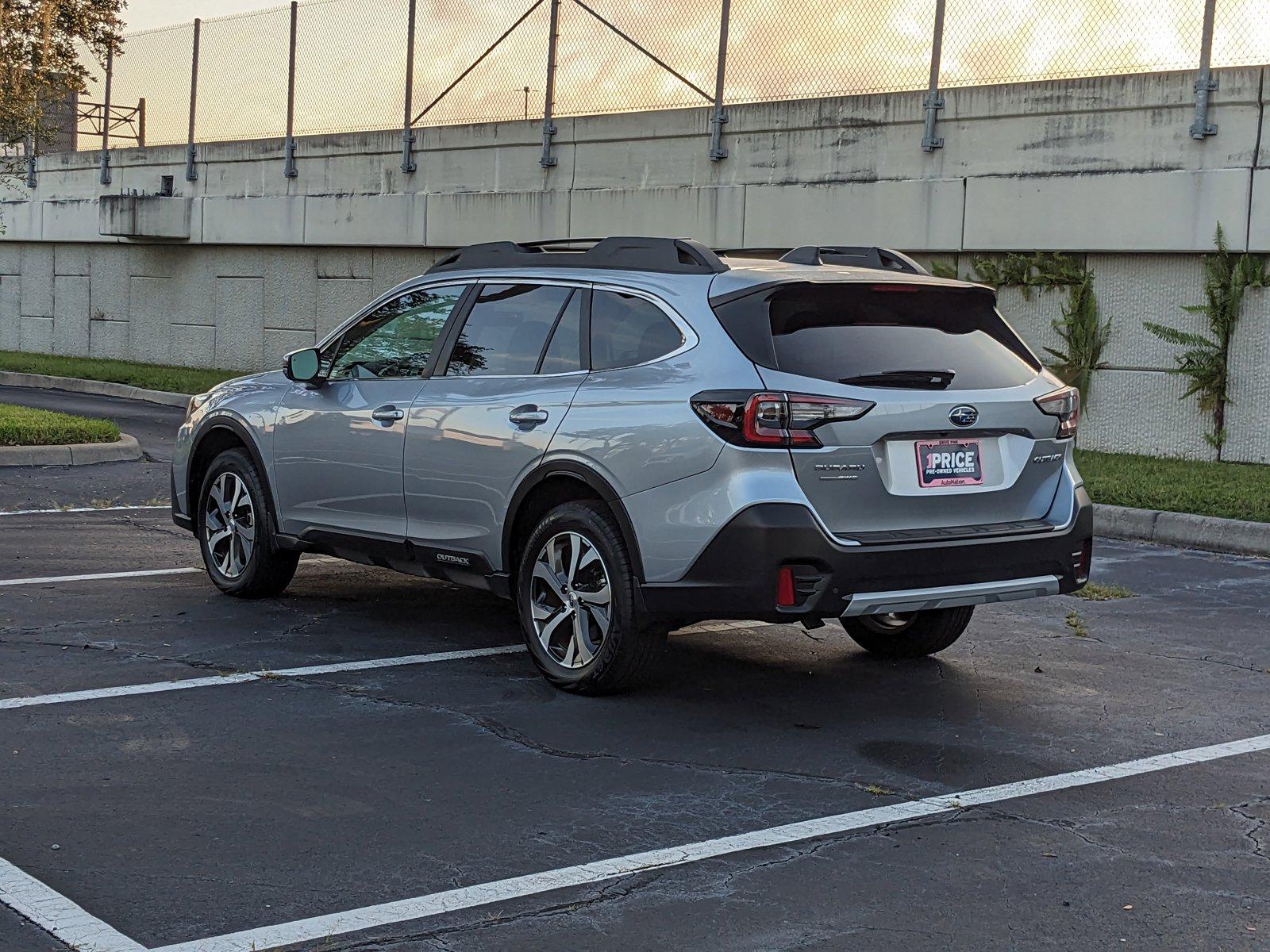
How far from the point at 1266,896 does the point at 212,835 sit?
2.84 metres

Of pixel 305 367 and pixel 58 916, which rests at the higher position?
pixel 305 367

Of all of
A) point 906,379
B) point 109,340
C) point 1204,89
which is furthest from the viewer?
point 109,340

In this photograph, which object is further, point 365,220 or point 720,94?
point 365,220

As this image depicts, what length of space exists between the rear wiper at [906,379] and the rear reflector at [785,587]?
711mm

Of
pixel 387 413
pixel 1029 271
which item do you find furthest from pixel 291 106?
pixel 387 413

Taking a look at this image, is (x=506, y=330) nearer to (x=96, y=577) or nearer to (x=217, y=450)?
(x=217, y=450)

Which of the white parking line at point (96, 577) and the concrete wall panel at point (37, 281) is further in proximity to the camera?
the concrete wall panel at point (37, 281)

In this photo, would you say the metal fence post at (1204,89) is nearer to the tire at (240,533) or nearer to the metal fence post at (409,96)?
the tire at (240,533)

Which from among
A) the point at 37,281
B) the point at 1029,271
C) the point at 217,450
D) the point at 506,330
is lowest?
the point at 217,450

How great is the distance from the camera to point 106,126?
29.7 m

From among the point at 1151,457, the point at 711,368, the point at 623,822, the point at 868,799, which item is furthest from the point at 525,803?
the point at 1151,457

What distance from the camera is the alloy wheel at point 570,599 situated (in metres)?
6.33

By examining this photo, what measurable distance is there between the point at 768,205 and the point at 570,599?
12832 millimetres

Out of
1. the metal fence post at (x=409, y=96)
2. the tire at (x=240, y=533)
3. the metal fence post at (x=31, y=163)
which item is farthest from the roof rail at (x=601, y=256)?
the metal fence post at (x=31, y=163)
